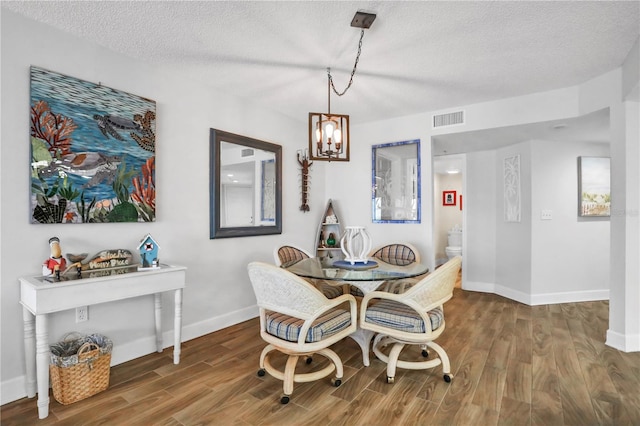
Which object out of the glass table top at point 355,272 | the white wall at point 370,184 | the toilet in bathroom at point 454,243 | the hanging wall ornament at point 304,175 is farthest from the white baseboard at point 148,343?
the toilet in bathroom at point 454,243

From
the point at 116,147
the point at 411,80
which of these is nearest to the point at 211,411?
the point at 116,147

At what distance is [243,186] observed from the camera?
3.67 meters

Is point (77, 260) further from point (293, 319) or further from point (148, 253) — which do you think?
point (293, 319)

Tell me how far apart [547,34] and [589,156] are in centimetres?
310

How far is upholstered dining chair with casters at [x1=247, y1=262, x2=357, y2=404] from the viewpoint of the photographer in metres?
2.05

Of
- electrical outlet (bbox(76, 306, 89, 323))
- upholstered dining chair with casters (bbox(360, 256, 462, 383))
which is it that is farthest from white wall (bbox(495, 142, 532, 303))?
electrical outlet (bbox(76, 306, 89, 323))

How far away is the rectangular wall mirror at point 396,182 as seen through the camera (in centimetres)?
432

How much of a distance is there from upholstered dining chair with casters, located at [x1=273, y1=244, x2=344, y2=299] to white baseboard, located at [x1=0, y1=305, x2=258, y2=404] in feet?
2.80

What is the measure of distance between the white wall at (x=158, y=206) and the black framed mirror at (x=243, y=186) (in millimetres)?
87

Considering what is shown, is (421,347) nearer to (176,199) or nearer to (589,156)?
(176,199)

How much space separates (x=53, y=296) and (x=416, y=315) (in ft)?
7.59

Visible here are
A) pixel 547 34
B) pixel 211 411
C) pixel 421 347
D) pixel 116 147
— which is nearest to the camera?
pixel 211 411

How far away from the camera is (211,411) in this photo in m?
2.02

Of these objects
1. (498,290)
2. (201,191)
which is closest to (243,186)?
(201,191)
